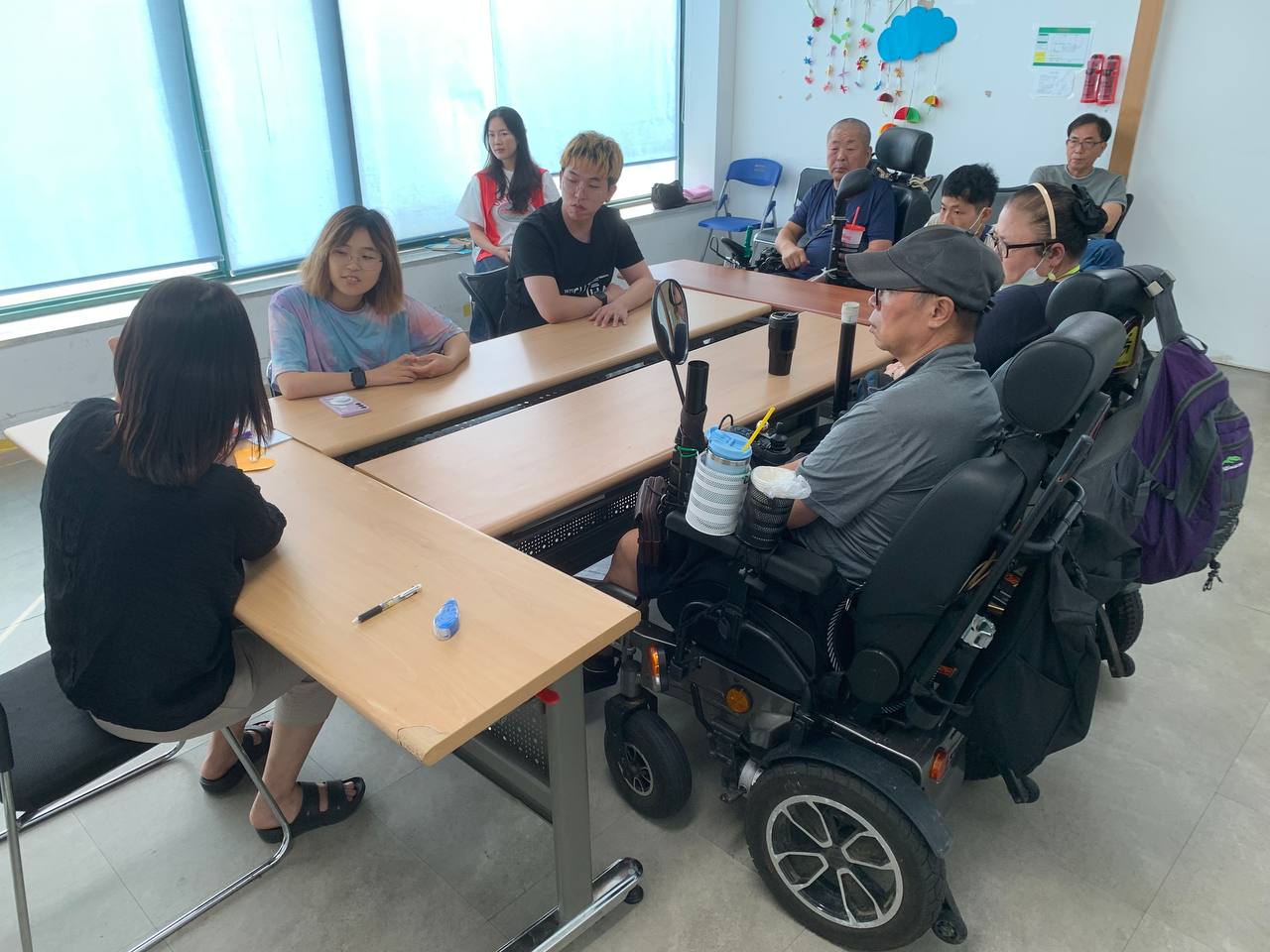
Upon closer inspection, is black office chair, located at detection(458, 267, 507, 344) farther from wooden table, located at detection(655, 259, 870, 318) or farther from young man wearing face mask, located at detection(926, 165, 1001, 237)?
young man wearing face mask, located at detection(926, 165, 1001, 237)

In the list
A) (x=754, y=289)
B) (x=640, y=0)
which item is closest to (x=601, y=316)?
(x=754, y=289)

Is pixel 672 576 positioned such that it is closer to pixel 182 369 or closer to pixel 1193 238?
pixel 182 369

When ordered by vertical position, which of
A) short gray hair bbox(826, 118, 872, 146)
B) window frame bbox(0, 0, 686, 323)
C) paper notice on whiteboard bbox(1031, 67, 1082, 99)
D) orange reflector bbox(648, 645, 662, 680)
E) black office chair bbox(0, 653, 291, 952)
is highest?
paper notice on whiteboard bbox(1031, 67, 1082, 99)

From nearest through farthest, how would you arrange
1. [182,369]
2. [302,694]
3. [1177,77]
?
[182,369] < [302,694] < [1177,77]

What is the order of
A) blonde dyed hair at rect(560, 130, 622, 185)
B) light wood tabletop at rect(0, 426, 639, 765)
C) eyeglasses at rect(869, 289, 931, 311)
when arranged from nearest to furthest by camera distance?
light wood tabletop at rect(0, 426, 639, 765) < eyeglasses at rect(869, 289, 931, 311) < blonde dyed hair at rect(560, 130, 622, 185)

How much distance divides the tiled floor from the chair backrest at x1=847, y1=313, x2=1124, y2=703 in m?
0.57

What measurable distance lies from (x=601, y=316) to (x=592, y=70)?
10.9 ft

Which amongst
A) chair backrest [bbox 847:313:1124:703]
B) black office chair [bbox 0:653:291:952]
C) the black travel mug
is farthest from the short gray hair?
black office chair [bbox 0:653:291:952]

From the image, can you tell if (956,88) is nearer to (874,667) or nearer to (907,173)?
(907,173)

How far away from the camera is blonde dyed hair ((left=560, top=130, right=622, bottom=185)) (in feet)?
8.88

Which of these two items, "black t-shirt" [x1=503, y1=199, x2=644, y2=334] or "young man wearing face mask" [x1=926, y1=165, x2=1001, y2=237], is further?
"young man wearing face mask" [x1=926, y1=165, x2=1001, y2=237]

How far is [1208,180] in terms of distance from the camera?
4215 millimetres

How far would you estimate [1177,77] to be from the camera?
4.14 m

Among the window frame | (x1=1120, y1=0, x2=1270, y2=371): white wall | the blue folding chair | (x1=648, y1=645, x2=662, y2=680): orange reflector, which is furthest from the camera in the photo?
the blue folding chair
